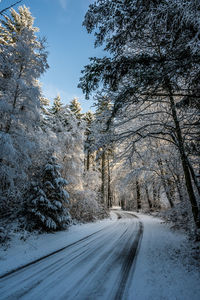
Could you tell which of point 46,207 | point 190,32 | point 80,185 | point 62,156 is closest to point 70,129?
point 62,156

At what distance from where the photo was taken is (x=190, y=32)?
3.47m

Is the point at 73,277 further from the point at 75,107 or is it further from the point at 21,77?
the point at 75,107

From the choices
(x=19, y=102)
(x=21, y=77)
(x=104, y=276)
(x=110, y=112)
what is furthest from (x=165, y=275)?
(x=21, y=77)

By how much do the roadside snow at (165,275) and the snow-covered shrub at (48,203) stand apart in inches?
186

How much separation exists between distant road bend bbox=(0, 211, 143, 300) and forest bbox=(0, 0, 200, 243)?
9.62 ft

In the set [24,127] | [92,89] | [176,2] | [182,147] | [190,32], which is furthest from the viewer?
[24,127]

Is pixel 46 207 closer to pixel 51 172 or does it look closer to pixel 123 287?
pixel 51 172

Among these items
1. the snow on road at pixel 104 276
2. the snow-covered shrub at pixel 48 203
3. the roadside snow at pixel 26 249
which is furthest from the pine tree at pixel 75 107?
the snow on road at pixel 104 276

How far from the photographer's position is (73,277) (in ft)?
10.5

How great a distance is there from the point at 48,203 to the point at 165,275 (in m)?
6.00

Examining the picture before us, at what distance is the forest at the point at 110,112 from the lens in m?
3.81

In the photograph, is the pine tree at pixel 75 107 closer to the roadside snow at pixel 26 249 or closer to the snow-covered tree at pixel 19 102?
the snow-covered tree at pixel 19 102

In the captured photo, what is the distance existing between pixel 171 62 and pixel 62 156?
32.5 ft

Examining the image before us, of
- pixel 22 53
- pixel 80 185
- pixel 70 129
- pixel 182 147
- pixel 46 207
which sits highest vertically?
pixel 22 53
